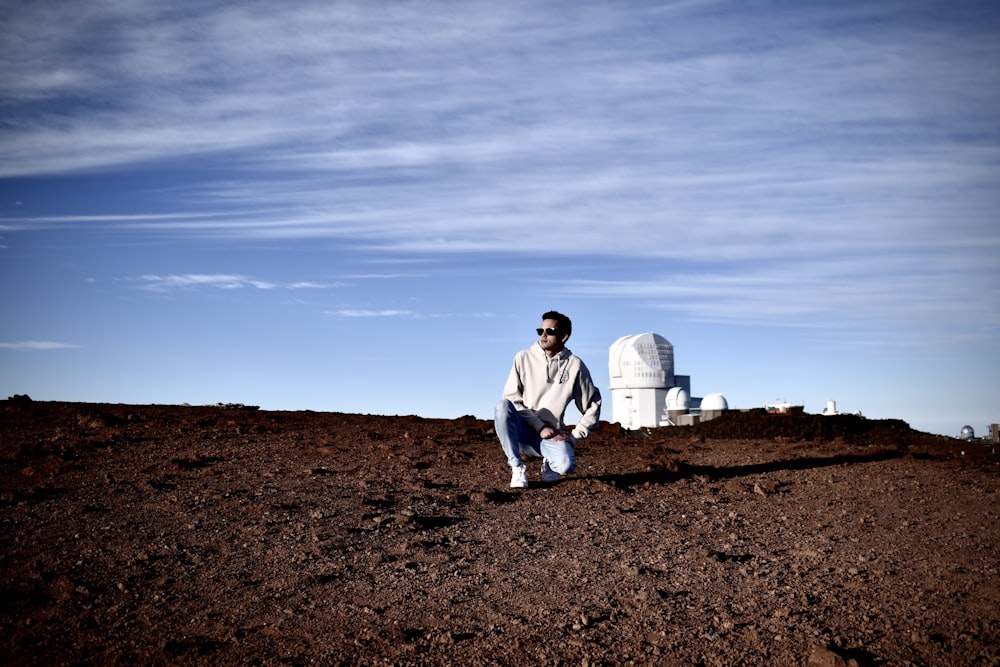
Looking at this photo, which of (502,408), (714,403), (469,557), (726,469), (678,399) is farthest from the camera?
(678,399)

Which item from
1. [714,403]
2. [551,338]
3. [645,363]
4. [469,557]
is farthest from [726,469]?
[645,363]

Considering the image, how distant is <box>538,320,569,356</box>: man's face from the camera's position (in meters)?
9.34

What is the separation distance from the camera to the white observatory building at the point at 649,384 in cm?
4216

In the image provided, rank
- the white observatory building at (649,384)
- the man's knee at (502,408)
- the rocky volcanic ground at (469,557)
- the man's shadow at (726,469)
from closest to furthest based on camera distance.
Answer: the rocky volcanic ground at (469,557) → the man's knee at (502,408) → the man's shadow at (726,469) → the white observatory building at (649,384)

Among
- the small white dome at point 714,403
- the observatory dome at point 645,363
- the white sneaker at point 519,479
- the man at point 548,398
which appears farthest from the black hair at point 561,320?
the observatory dome at point 645,363

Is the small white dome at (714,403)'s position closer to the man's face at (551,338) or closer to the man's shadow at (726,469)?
the man's shadow at (726,469)

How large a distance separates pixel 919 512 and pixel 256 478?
7088mm

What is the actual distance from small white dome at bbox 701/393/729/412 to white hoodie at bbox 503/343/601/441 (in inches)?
1242

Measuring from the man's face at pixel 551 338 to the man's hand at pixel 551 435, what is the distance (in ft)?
2.76

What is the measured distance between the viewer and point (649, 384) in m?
42.5

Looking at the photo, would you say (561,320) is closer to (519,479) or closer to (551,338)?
(551,338)

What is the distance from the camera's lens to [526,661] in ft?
16.3

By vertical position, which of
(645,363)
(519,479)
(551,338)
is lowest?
(519,479)

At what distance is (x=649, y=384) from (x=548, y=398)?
33873mm
